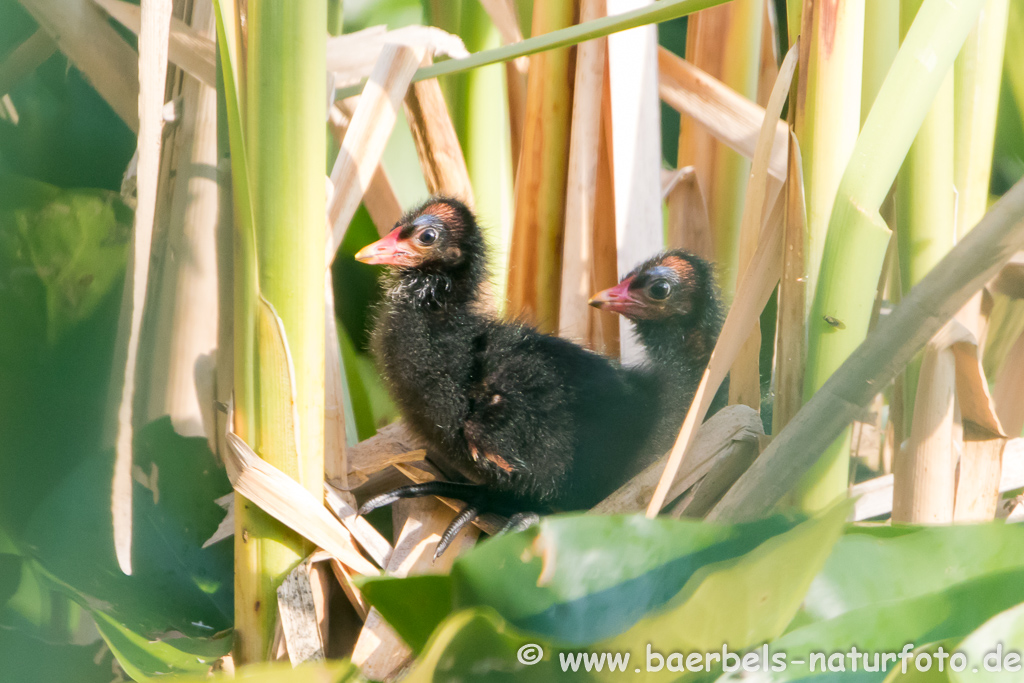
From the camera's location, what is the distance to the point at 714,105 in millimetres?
840

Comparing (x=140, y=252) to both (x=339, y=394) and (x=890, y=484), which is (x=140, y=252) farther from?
(x=890, y=484)

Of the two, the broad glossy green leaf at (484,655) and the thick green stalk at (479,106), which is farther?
the thick green stalk at (479,106)

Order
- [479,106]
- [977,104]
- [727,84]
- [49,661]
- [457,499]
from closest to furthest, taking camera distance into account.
→ [49,661], [977,104], [457,499], [479,106], [727,84]

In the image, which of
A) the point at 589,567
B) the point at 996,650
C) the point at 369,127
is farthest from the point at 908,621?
the point at 369,127

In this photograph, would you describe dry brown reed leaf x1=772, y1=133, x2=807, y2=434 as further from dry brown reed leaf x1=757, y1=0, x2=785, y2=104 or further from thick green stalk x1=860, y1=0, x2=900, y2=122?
dry brown reed leaf x1=757, y1=0, x2=785, y2=104

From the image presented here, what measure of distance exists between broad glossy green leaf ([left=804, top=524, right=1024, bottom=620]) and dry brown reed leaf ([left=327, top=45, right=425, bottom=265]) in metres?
0.48

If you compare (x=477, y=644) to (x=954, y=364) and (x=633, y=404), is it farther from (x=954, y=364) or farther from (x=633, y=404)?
(x=633, y=404)

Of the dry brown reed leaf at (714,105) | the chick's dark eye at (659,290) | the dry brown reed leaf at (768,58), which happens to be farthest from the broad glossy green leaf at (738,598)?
the dry brown reed leaf at (768,58)

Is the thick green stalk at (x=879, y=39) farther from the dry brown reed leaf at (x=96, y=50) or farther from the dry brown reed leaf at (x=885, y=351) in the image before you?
the dry brown reed leaf at (x=96, y=50)

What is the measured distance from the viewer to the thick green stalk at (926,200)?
0.49 meters

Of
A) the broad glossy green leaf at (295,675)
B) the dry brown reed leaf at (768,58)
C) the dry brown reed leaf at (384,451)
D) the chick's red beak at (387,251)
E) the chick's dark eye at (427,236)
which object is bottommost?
the broad glossy green leaf at (295,675)

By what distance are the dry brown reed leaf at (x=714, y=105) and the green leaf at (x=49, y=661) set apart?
716 mm

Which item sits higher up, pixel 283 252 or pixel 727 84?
pixel 727 84

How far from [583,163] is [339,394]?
382 mm
